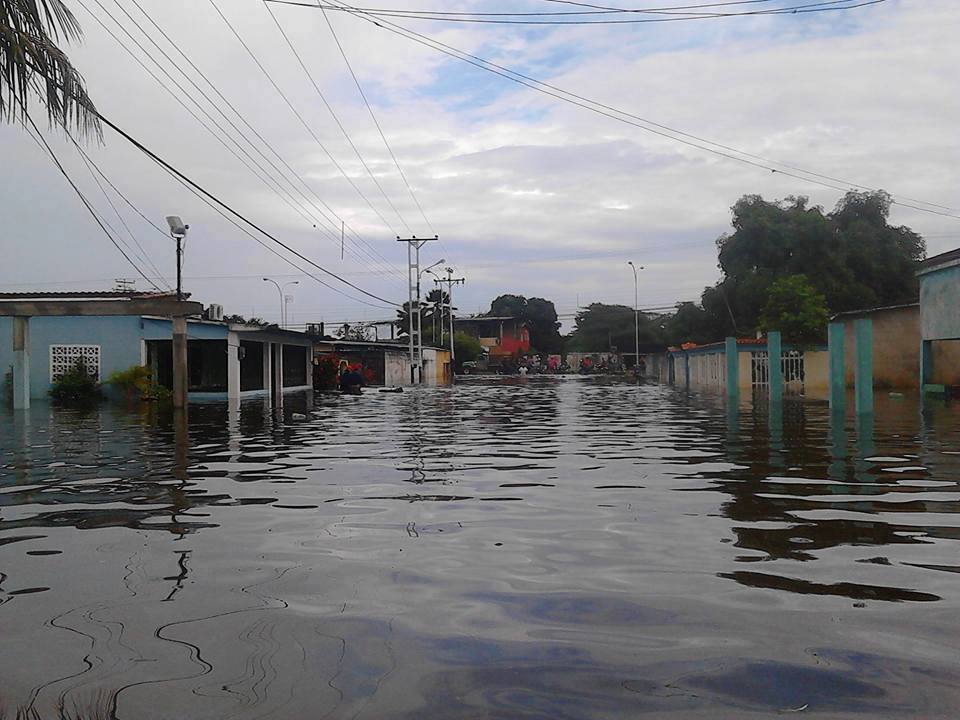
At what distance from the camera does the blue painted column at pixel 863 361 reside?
21.8m

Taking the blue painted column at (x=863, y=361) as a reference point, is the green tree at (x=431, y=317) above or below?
above

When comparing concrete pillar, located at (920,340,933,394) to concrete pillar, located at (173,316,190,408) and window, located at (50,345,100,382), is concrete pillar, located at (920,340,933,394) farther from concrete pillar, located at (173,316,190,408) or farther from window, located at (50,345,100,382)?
window, located at (50,345,100,382)

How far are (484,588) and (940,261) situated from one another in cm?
2927

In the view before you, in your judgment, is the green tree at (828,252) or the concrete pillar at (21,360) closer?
the concrete pillar at (21,360)

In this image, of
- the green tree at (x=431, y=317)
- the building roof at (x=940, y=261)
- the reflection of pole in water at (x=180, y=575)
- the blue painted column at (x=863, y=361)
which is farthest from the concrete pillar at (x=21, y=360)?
the green tree at (x=431, y=317)

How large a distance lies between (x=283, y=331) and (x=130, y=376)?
8.93 m

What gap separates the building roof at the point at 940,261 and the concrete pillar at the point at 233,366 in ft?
80.3

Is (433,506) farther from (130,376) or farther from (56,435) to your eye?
(130,376)

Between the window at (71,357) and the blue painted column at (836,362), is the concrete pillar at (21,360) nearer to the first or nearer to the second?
the window at (71,357)

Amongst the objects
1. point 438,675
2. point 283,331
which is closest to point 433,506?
point 438,675

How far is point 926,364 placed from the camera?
108 ft

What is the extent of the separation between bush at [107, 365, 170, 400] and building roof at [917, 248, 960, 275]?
84.8 feet

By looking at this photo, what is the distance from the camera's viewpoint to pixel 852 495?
30.9ft

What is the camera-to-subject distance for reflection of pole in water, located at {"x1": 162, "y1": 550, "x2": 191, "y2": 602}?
5.76 m
